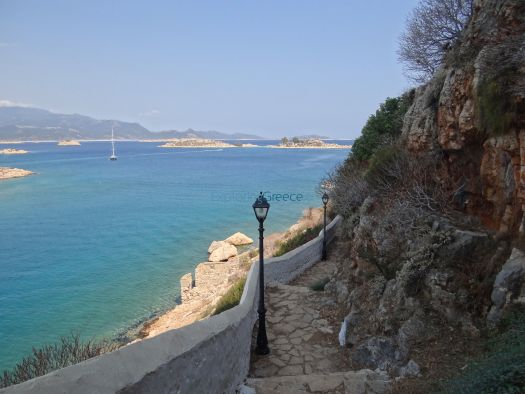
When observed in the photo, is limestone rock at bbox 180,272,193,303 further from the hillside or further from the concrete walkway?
the hillside

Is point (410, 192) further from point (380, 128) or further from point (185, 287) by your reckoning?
point (185, 287)

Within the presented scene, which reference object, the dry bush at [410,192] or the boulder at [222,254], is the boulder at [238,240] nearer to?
the boulder at [222,254]

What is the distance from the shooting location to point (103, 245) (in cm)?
2814

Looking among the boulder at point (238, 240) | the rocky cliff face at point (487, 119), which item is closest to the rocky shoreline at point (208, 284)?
the boulder at point (238, 240)

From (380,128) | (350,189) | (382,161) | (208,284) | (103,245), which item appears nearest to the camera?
(382,161)

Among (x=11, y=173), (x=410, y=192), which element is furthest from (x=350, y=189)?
(x=11, y=173)

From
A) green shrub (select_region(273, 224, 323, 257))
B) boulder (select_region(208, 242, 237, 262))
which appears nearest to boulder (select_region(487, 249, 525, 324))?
green shrub (select_region(273, 224, 323, 257))

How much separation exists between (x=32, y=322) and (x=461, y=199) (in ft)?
60.0

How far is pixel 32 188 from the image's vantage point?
5400cm

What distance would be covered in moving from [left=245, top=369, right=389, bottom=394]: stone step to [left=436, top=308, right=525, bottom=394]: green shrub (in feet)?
4.09

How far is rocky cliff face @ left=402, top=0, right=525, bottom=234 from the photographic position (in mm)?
5562

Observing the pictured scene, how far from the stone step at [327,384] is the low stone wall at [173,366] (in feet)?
1.42

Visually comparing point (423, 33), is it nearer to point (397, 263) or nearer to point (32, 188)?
point (397, 263)

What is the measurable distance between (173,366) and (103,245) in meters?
→ 27.4
